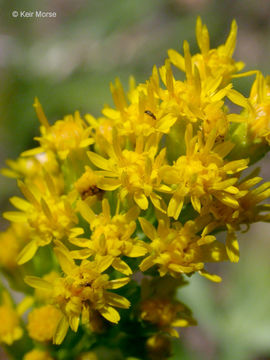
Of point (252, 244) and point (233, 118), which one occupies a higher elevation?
point (233, 118)

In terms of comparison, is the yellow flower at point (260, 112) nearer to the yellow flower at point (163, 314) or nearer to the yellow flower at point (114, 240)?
the yellow flower at point (114, 240)

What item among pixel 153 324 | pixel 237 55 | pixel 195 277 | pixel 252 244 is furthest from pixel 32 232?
pixel 237 55

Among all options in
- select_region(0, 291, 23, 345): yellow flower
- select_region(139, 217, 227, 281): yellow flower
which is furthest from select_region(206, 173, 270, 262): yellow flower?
select_region(0, 291, 23, 345): yellow flower

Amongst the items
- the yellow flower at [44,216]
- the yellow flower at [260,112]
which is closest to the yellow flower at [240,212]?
the yellow flower at [260,112]

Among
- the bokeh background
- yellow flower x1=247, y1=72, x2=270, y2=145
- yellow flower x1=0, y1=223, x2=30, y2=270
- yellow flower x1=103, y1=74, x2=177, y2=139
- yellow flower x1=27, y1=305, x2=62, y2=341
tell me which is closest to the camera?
yellow flower x1=103, y1=74, x2=177, y2=139

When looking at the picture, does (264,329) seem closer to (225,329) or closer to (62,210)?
(225,329)

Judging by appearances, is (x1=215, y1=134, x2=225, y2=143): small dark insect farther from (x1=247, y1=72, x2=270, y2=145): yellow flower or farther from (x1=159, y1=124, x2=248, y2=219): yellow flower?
(x1=247, y1=72, x2=270, y2=145): yellow flower
